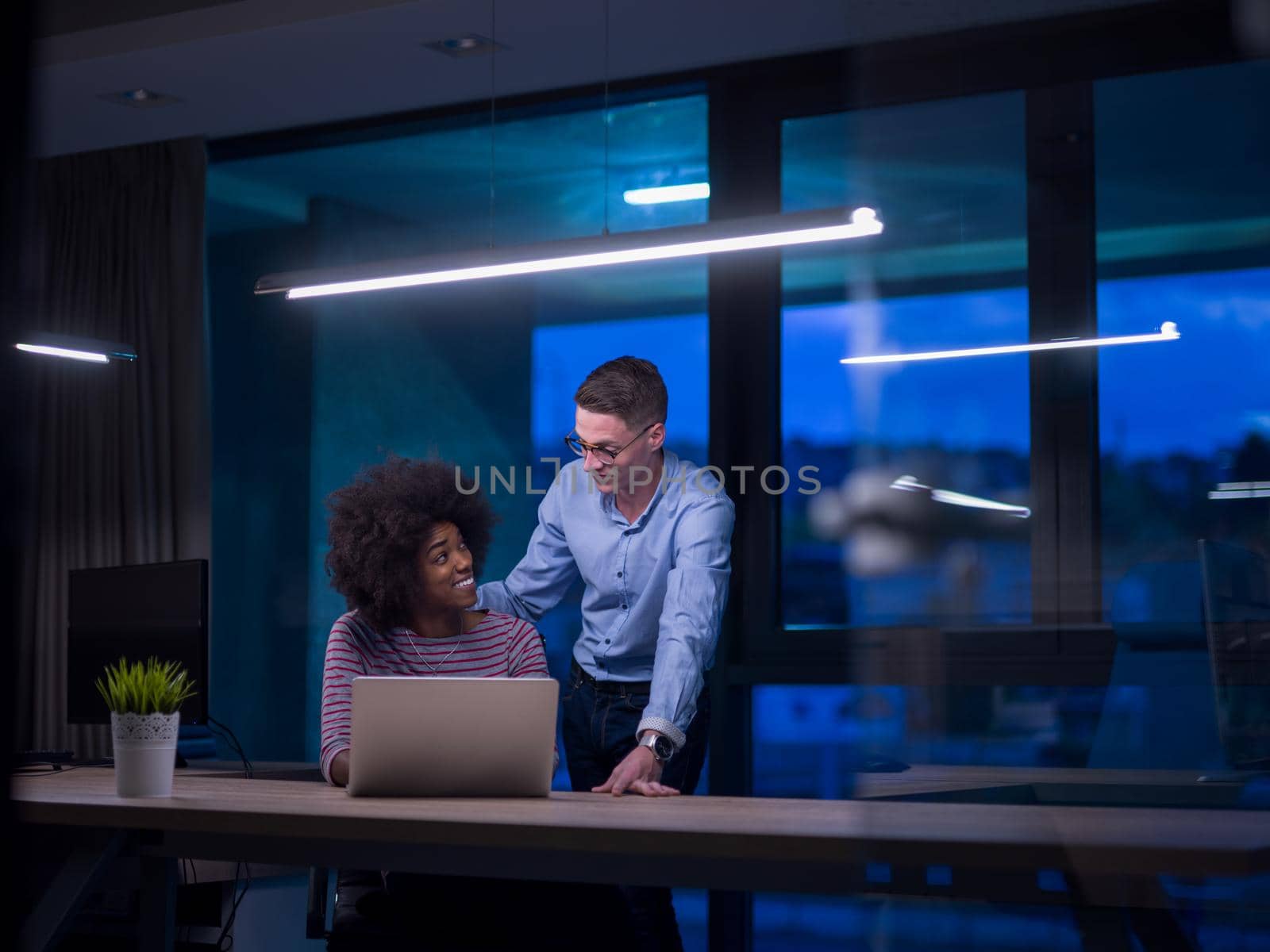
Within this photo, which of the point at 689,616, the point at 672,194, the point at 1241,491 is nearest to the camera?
the point at 1241,491

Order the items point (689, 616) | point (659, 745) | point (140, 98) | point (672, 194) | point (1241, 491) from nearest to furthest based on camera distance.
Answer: point (1241, 491) < point (659, 745) < point (689, 616) < point (672, 194) < point (140, 98)

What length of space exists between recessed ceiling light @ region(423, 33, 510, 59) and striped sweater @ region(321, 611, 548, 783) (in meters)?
1.98

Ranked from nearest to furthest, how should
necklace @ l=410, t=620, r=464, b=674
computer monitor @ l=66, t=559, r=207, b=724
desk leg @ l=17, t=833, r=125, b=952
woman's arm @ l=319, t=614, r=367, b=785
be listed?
1. desk leg @ l=17, t=833, r=125, b=952
2. woman's arm @ l=319, t=614, r=367, b=785
3. necklace @ l=410, t=620, r=464, b=674
4. computer monitor @ l=66, t=559, r=207, b=724

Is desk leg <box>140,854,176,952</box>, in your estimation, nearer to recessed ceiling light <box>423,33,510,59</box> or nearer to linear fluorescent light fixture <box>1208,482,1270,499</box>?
linear fluorescent light fixture <box>1208,482,1270,499</box>

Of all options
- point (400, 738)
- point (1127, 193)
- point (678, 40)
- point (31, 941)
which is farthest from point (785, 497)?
point (31, 941)

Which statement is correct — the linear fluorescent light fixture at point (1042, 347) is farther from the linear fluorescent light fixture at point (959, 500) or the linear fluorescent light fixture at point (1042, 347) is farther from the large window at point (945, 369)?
the linear fluorescent light fixture at point (959, 500)

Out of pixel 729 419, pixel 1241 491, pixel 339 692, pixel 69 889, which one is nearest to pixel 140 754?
pixel 69 889

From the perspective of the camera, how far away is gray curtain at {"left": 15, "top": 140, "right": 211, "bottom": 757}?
5008 mm

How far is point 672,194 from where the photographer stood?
4.46m

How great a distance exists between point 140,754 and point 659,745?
1033mm

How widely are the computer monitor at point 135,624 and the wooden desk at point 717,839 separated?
0.94m

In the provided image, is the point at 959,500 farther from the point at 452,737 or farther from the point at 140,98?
the point at 140,98

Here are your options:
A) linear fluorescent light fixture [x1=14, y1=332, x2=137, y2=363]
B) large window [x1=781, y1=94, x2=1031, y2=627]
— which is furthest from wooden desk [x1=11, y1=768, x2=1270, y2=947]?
linear fluorescent light fixture [x1=14, y1=332, x2=137, y2=363]

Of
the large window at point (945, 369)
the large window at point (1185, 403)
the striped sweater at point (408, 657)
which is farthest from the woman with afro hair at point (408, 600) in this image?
the large window at point (1185, 403)
